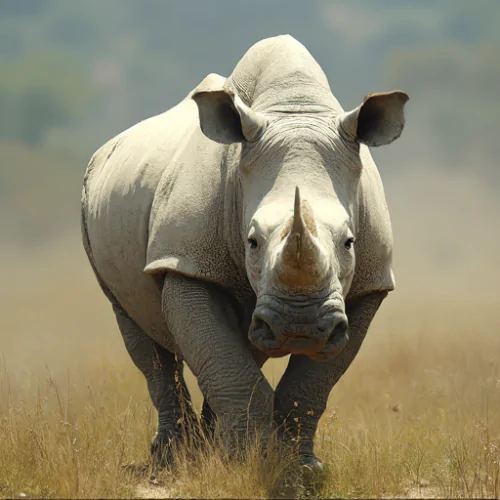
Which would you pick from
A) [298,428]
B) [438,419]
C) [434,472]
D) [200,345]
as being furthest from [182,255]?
[438,419]

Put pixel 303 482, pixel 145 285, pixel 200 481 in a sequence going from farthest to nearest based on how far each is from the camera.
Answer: pixel 145 285 → pixel 303 482 → pixel 200 481

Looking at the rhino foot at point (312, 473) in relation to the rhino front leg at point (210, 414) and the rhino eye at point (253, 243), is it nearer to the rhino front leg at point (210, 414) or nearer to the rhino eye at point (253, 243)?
the rhino front leg at point (210, 414)

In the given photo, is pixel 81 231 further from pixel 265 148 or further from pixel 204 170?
pixel 265 148

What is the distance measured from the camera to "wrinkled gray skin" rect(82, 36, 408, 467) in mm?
6047

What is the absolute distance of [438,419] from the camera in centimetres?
1000

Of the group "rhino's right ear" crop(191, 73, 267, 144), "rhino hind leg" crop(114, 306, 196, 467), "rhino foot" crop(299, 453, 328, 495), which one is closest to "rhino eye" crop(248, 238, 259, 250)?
"rhino's right ear" crop(191, 73, 267, 144)

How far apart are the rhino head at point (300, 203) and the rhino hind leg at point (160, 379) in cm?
231

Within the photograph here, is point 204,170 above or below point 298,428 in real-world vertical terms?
above

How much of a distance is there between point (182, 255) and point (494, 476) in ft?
7.63

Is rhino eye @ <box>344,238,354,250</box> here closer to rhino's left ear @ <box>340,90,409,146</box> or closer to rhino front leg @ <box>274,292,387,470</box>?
rhino's left ear @ <box>340,90,409,146</box>

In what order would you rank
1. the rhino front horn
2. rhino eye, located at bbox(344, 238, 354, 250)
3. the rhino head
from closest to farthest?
the rhino front horn → the rhino head → rhino eye, located at bbox(344, 238, 354, 250)

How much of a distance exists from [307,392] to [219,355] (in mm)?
762

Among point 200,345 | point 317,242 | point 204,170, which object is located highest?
point 204,170

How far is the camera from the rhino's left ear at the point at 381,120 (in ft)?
23.0
